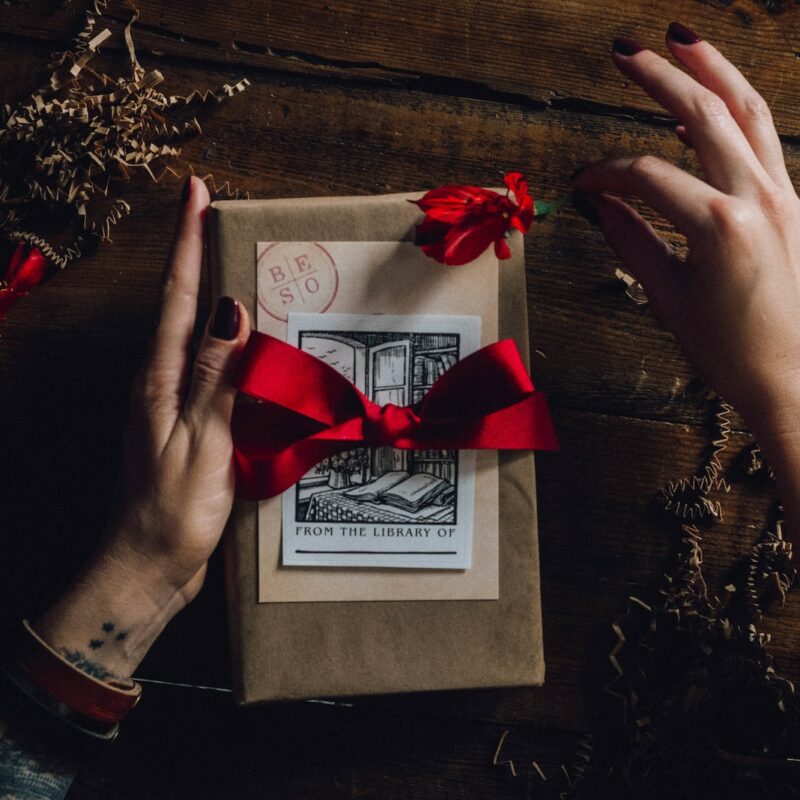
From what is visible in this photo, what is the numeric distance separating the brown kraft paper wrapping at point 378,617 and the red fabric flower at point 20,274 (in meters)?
0.28

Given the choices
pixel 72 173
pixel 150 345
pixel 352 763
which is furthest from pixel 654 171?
pixel 352 763

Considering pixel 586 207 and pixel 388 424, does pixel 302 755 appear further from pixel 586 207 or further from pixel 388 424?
pixel 586 207

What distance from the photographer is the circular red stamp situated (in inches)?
30.7

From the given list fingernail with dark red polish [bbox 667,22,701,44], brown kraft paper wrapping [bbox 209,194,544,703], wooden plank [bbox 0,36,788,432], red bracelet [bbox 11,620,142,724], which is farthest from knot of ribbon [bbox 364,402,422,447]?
fingernail with dark red polish [bbox 667,22,701,44]

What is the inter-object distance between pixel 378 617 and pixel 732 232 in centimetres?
52

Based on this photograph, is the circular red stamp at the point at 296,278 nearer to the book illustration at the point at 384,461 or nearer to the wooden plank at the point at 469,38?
the book illustration at the point at 384,461

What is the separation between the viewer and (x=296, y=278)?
0.78 metres

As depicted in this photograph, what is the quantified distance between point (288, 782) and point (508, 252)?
68 cm

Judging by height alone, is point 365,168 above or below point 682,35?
below

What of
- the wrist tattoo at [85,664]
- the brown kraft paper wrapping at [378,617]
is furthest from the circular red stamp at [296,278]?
the wrist tattoo at [85,664]

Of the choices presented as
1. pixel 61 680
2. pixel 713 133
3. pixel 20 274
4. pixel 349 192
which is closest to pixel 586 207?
pixel 713 133

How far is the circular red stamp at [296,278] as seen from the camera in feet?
2.56

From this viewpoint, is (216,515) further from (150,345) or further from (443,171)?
(443,171)

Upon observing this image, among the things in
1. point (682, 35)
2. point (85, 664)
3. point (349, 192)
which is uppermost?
point (682, 35)
